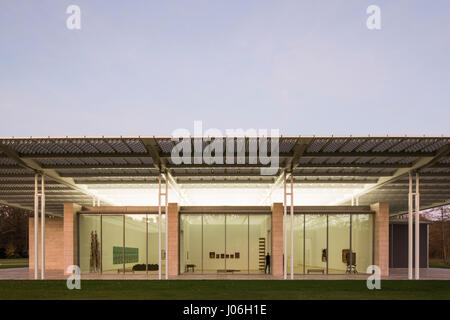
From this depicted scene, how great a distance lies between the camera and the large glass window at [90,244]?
2536 centimetres

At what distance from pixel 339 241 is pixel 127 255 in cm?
1171

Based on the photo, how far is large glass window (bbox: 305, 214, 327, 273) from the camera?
24766 mm

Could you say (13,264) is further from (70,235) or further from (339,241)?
(339,241)

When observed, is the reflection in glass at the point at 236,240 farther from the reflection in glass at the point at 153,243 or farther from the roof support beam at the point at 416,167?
the roof support beam at the point at 416,167

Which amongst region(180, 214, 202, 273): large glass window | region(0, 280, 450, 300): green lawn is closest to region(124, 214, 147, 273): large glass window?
region(180, 214, 202, 273): large glass window

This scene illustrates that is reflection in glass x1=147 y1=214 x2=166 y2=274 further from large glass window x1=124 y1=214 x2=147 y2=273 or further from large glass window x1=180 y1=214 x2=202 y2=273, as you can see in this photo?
large glass window x1=180 y1=214 x2=202 y2=273

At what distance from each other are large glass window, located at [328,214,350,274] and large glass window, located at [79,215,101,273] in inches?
503

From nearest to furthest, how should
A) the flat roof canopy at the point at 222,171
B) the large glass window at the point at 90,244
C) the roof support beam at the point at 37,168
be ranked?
the flat roof canopy at the point at 222,171 < the roof support beam at the point at 37,168 < the large glass window at the point at 90,244

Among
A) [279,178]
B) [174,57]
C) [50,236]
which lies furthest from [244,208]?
[174,57]

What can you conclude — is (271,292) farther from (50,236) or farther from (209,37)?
(209,37)

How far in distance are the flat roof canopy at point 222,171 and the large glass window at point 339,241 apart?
79.6 inches

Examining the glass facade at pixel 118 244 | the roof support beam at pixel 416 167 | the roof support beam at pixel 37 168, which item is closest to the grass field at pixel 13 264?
the glass facade at pixel 118 244

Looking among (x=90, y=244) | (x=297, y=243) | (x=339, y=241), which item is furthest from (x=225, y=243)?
(x=90, y=244)

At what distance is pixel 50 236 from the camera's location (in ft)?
119
